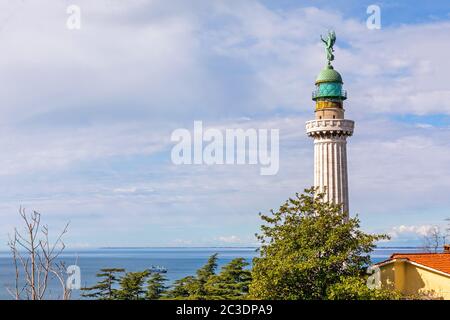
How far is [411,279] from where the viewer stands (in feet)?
111

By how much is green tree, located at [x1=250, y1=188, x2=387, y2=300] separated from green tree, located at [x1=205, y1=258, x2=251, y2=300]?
1914 centimetres

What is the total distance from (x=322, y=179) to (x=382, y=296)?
22.3m

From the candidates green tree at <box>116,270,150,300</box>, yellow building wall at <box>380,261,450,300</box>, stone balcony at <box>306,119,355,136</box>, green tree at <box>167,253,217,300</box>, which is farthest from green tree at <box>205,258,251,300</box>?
yellow building wall at <box>380,261,450,300</box>

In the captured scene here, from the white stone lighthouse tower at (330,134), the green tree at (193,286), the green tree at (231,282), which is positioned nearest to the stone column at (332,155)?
the white stone lighthouse tower at (330,134)

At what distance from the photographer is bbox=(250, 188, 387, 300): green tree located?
27.9 metres

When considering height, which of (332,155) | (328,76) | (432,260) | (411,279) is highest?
(328,76)

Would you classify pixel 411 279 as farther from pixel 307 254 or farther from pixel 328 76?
pixel 328 76

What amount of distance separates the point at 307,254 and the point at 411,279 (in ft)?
28.6

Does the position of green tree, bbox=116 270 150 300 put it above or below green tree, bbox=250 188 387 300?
below

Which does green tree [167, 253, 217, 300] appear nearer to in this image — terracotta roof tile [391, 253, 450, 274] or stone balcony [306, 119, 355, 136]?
stone balcony [306, 119, 355, 136]

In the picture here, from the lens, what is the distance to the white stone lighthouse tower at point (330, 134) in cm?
4800

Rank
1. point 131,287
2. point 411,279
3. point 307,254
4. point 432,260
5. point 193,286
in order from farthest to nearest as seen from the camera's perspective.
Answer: point 131,287 < point 193,286 < point 432,260 < point 411,279 < point 307,254

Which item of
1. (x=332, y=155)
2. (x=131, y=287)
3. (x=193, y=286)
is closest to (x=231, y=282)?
(x=193, y=286)
